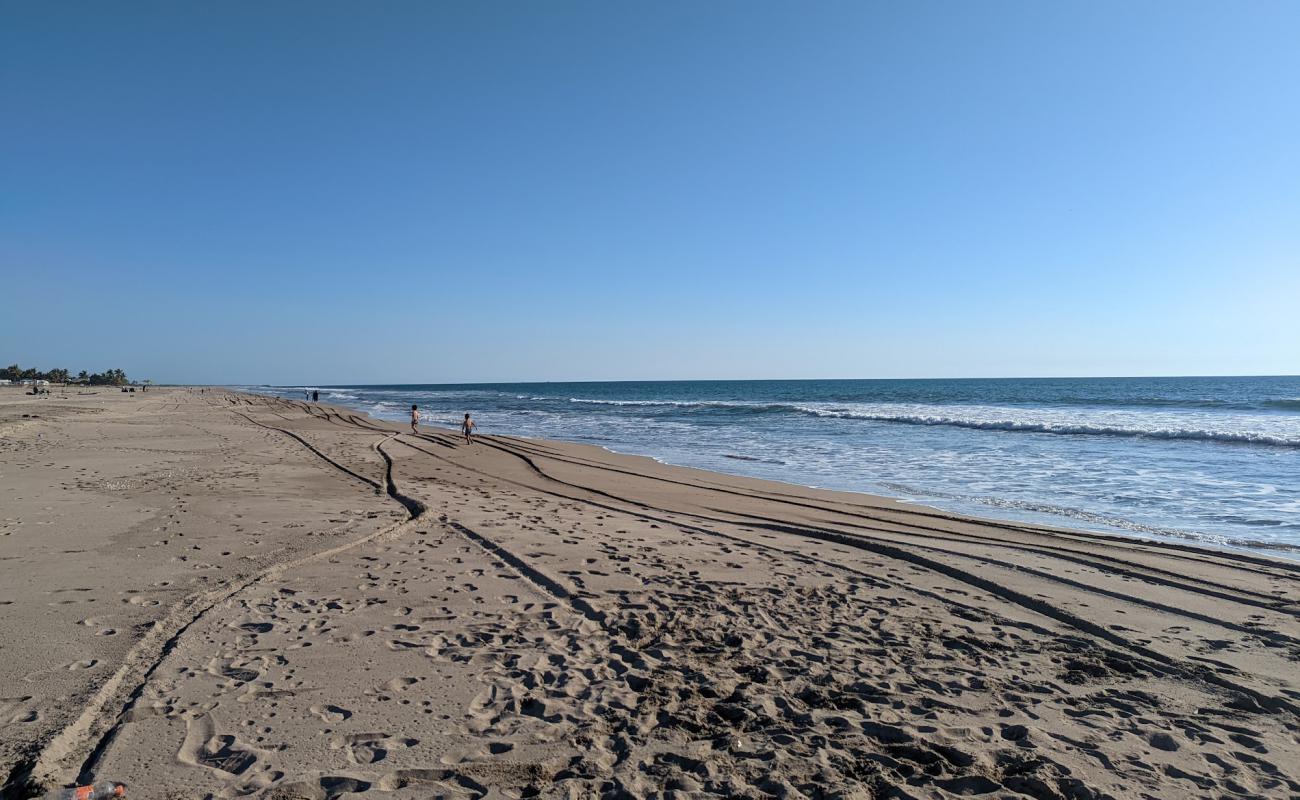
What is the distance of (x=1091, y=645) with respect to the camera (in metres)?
5.28

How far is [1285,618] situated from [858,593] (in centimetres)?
369

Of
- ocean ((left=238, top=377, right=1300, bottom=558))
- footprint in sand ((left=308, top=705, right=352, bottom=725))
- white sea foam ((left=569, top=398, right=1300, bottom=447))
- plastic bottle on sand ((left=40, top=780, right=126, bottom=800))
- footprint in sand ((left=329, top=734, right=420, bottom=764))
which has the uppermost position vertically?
plastic bottle on sand ((left=40, top=780, right=126, bottom=800))

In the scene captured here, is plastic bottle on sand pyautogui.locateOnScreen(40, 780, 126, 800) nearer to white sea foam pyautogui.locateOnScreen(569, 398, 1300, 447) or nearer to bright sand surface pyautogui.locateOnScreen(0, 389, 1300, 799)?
bright sand surface pyautogui.locateOnScreen(0, 389, 1300, 799)

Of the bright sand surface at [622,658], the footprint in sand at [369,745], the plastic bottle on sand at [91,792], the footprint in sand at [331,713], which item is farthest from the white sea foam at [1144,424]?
the plastic bottle on sand at [91,792]

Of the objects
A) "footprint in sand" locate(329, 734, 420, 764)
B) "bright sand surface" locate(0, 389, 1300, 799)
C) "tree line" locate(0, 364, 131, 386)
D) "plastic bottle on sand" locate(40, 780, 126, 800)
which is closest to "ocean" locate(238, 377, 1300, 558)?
"bright sand surface" locate(0, 389, 1300, 799)

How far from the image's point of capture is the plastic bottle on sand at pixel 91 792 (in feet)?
9.41

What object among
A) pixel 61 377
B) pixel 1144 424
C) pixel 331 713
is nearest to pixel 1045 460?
pixel 1144 424

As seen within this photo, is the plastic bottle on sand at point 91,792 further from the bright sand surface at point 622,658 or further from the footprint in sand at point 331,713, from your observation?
the footprint in sand at point 331,713

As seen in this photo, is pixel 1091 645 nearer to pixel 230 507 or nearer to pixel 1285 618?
pixel 1285 618

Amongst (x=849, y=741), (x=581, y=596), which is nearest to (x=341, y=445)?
(x=581, y=596)

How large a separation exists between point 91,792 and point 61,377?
330ft

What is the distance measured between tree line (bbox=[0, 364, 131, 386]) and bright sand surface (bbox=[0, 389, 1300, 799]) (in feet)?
288

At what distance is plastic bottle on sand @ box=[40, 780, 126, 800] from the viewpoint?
2.87m

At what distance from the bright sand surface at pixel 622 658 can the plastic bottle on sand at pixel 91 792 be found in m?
0.07
